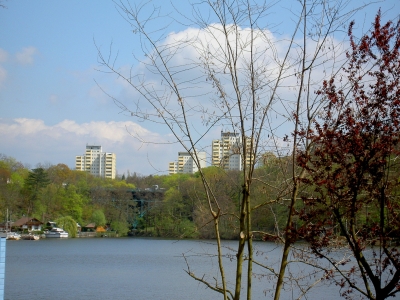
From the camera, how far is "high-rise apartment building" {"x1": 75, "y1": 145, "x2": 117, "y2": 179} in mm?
144800

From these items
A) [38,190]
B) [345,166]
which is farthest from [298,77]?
[38,190]

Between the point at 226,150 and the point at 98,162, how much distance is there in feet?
475

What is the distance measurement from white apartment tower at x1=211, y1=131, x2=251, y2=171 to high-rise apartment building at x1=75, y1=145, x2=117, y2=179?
139 meters

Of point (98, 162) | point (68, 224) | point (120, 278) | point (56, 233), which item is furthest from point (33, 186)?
point (98, 162)

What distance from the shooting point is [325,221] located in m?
4.27

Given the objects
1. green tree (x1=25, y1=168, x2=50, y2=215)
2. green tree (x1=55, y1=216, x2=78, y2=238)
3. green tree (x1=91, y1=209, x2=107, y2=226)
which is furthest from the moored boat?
green tree (x1=91, y1=209, x2=107, y2=226)

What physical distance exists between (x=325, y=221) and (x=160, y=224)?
117 feet

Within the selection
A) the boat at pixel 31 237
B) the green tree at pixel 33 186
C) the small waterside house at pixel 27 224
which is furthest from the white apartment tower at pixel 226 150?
the green tree at pixel 33 186

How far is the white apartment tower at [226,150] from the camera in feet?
16.8

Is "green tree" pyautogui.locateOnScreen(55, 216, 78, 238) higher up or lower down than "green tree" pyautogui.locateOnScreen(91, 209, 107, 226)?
lower down

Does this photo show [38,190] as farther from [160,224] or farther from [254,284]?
[254,284]

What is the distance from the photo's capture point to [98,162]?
147500 mm

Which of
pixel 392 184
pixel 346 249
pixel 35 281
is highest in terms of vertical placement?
pixel 392 184

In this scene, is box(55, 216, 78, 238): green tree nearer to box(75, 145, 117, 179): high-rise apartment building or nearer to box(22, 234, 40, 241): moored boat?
box(22, 234, 40, 241): moored boat
